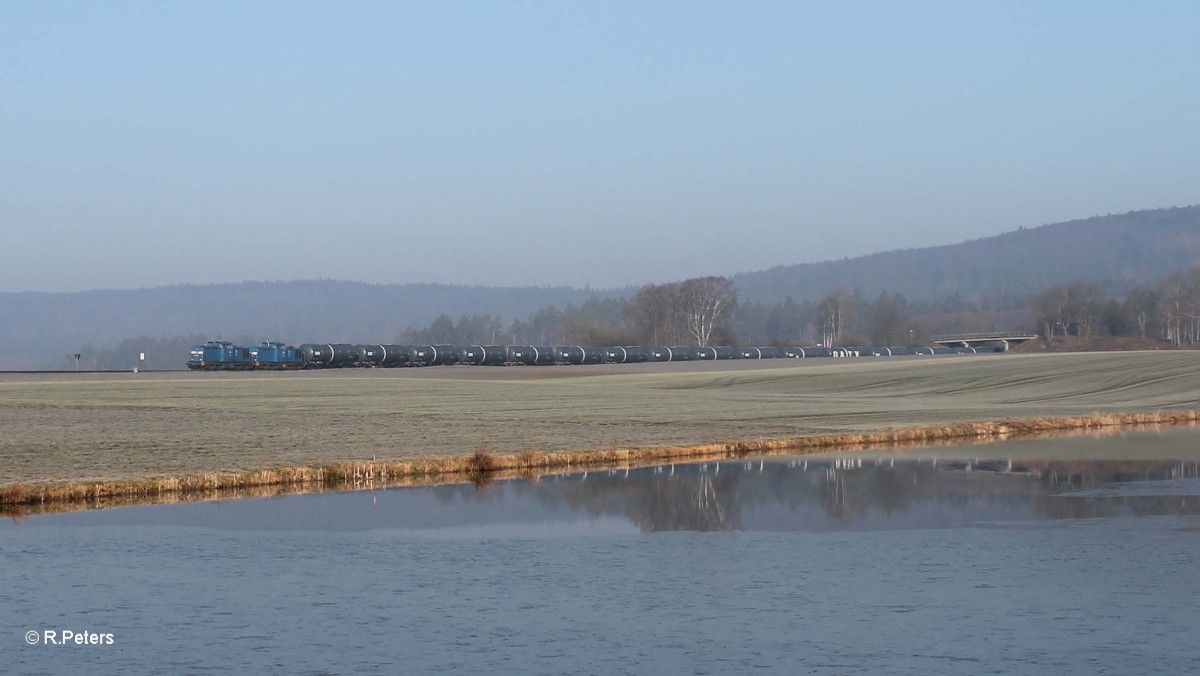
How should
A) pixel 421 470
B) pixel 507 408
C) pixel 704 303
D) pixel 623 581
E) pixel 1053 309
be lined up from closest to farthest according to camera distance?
1. pixel 623 581
2. pixel 421 470
3. pixel 507 408
4. pixel 704 303
5. pixel 1053 309

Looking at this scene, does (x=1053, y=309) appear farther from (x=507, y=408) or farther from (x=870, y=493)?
(x=870, y=493)

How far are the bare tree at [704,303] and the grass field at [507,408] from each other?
85814mm

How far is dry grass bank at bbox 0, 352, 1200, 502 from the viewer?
87.0ft

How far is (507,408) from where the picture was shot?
4806 cm

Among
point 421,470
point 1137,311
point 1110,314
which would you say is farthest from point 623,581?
point 1137,311

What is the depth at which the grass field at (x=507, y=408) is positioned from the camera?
2955cm

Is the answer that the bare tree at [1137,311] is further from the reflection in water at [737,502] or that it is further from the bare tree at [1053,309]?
the reflection in water at [737,502]

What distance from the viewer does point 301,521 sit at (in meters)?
20.2

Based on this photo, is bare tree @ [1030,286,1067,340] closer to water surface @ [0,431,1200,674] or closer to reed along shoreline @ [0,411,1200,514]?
reed along shoreline @ [0,411,1200,514]

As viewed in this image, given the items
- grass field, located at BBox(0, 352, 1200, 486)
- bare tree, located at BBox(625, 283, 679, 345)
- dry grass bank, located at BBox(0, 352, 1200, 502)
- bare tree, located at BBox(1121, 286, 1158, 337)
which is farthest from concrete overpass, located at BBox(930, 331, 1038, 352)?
grass field, located at BBox(0, 352, 1200, 486)

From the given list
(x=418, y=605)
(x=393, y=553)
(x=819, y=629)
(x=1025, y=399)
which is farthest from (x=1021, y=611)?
(x=1025, y=399)

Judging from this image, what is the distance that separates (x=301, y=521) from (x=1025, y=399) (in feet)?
145

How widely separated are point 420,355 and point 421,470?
85.1 m

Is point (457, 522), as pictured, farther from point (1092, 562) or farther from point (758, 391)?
point (758, 391)
